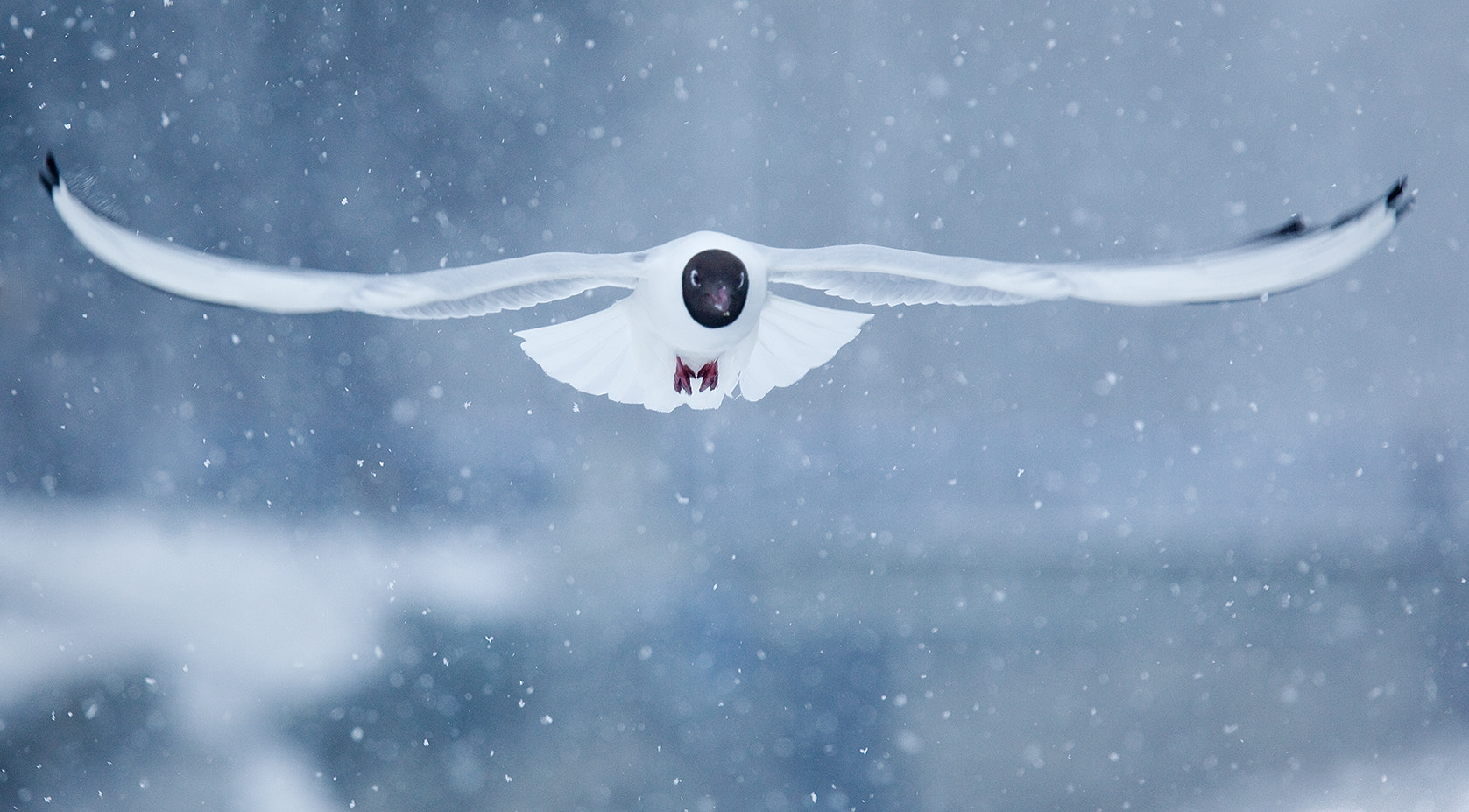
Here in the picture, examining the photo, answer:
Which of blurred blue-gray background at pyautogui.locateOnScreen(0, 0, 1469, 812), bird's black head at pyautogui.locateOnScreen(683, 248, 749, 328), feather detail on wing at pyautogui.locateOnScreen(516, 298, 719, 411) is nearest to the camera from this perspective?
bird's black head at pyautogui.locateOnScreen(683, 248, 749, 328)

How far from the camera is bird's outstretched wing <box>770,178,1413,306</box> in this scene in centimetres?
81

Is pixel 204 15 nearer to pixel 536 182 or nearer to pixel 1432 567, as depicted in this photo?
pixel 536 182

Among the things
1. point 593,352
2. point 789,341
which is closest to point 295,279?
point 593,352

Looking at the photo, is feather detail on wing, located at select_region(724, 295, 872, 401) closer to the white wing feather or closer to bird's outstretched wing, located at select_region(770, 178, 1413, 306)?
bird's outstretched wing, located at select_region(770, 178, 1413, 306)

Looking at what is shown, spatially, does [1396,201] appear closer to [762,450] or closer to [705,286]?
[705,286]

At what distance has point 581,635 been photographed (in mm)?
2117

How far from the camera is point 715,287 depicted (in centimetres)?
91

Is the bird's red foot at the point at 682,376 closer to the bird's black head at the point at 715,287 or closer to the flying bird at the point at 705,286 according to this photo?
the flying bird at the point at 705,286

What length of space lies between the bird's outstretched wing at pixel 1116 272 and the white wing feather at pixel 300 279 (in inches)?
9.7

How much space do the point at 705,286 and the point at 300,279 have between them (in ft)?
1.13

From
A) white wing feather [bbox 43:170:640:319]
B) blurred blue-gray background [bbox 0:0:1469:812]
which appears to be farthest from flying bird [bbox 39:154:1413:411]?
blurred blue-gray background [bbox 0:0:1469:812]

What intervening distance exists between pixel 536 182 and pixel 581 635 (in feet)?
3.14

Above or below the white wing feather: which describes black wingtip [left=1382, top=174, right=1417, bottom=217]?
below

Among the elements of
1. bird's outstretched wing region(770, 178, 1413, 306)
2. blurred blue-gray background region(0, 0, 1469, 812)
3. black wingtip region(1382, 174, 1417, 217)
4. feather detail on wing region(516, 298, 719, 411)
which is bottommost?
black wingtip region(1382, 174, 1417, 217)
